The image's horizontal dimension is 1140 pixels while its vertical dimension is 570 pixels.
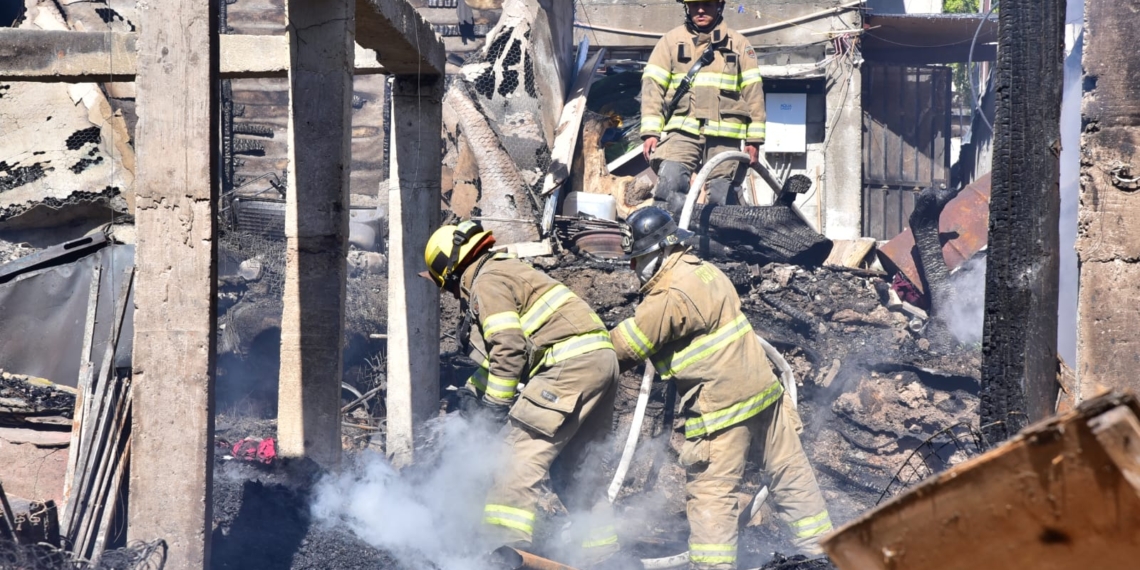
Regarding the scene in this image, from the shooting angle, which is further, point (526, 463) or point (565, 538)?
point (565, 538)

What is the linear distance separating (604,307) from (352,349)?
231 cm

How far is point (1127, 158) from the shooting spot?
4824 mm

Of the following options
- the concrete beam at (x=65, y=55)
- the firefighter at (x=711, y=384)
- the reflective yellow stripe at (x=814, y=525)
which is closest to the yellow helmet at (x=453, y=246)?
the firefighter at (x=711, y=384)

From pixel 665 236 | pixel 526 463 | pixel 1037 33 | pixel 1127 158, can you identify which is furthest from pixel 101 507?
pixel 1127 158

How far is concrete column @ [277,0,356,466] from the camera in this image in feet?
15.9

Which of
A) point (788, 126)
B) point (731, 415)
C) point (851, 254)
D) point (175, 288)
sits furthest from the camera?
point (788, 126)

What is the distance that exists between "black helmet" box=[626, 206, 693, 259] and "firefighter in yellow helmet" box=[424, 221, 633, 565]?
56 centimetres

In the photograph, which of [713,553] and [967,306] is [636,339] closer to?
[713,553]

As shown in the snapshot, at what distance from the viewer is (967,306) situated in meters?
8.58

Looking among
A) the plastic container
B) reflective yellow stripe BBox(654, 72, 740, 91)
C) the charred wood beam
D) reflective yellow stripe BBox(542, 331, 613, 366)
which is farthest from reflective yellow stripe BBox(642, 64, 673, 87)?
the charred wood beam

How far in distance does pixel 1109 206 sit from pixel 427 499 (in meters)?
4.10

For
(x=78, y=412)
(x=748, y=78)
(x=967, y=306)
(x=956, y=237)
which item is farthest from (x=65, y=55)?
(x=956, y=237)

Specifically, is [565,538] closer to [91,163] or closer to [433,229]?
[433,229]

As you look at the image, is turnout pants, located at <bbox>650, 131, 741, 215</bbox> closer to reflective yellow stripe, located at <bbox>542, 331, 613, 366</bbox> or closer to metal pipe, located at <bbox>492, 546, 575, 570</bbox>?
reflective yellow stripe, located at <bbox>542, 331, 613, 366</bbox>
